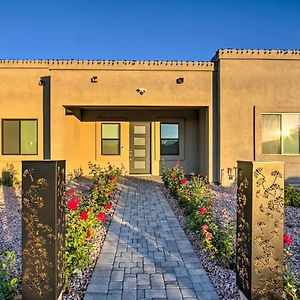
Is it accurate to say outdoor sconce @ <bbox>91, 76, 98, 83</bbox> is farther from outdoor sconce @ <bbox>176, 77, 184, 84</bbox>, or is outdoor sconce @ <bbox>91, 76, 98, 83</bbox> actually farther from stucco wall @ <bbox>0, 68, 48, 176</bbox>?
outdoor sconce @ <bbox>176, 77, 184, 84</bbox>

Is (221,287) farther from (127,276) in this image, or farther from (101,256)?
(101,256)

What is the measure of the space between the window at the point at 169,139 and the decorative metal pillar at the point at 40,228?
9915 millimetres

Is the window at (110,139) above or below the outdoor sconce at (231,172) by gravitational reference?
above

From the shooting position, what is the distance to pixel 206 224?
15.6 ft

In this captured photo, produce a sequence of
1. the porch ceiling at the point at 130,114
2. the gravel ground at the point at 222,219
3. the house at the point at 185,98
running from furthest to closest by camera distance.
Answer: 1. the porch ceiling at the point at 130,114
2. the house at the point at 185,98
3. the gravel ground at the point at 222,219

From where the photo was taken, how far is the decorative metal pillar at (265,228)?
266 cm

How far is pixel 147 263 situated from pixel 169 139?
8845 mm

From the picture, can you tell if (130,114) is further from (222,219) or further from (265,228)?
(265,228)

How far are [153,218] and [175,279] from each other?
8.95 ft

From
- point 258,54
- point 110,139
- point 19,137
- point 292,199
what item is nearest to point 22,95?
point 19,137

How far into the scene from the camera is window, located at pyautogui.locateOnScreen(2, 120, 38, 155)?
10578mm

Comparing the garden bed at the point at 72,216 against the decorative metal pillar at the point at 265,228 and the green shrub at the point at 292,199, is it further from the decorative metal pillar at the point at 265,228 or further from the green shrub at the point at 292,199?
the green shrub at the point at 292,199

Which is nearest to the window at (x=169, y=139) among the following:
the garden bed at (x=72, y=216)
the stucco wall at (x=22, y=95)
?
the garden bed at (x=72, y=216)

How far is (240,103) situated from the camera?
993 cm
